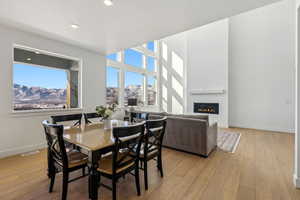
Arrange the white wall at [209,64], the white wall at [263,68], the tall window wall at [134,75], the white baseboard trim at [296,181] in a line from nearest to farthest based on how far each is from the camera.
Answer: the white baseboard trim at [296,181] → the white wall at [263,68] → the tall window wall at [134,75] → the white wall at [209,64]

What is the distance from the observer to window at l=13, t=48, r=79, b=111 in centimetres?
328

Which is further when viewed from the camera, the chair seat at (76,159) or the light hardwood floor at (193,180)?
the light hardwood floor at (193,180)

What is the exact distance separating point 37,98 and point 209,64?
6.27 m

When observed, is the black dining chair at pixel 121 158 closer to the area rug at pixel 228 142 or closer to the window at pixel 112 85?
the area rug at pixel 228 142

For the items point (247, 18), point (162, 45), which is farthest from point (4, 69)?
point (247, 18)

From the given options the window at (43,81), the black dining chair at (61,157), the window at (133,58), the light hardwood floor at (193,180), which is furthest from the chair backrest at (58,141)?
the window at (133,58)

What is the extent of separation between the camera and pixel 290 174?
231 cm

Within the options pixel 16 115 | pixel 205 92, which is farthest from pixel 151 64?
pixel 16 115

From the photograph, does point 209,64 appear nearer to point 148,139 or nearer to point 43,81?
point 148,139

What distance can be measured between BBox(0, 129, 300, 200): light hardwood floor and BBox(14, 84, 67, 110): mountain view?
1.20 meters

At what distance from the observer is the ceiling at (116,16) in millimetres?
2074

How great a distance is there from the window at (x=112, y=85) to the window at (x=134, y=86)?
48cm

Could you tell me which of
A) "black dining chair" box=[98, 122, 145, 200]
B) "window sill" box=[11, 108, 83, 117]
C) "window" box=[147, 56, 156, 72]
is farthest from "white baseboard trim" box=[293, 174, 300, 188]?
"window" box=[147, 56, 156, 72]

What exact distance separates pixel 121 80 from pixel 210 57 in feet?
13.1
